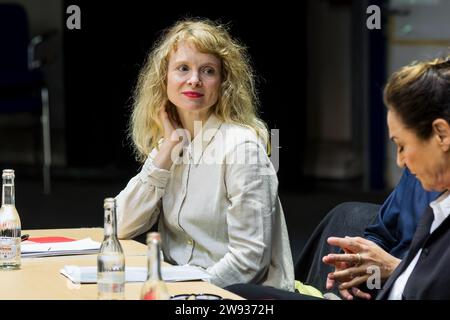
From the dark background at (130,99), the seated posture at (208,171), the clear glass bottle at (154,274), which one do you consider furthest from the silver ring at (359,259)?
the dark background at (130,99)

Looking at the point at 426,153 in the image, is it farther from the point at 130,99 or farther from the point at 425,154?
the point at 130,99

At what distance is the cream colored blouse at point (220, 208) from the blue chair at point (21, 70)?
420 centimetres

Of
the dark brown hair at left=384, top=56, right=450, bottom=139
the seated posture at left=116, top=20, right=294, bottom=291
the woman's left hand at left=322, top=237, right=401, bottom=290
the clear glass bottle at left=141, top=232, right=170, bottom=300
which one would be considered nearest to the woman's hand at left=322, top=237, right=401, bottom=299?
the woman's left hand at left=322, top=237, right=401, bottom=290

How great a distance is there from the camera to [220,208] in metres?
2.97

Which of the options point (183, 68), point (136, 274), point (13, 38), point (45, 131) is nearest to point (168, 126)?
point (183, 68)

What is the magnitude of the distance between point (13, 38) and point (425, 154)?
5810mm

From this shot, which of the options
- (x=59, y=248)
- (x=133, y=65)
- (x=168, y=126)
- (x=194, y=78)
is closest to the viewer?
(x=59, y=248)

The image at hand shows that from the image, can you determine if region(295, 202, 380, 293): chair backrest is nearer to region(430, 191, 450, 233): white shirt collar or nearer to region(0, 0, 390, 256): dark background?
region(430, 191, 450, 233): white shirt collar

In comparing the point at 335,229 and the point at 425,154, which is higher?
the point at 425,154

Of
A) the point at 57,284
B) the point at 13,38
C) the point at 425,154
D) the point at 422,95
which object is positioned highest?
the point at 13,38

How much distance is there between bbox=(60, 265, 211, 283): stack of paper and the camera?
2414mm

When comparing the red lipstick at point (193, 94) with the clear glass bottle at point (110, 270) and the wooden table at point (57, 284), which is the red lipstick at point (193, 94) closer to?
the wooden table at point (57, 284)
